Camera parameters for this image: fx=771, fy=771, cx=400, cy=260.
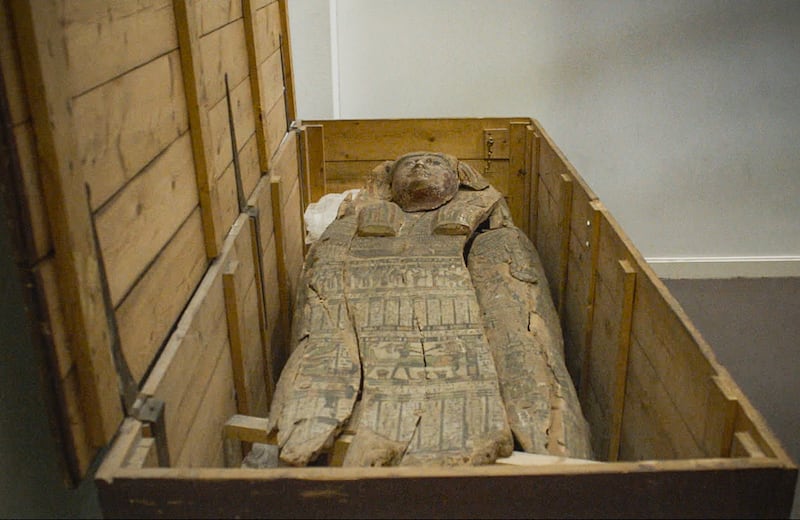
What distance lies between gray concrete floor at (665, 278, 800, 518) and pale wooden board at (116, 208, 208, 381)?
2.50 m

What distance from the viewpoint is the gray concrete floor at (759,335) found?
3.77m

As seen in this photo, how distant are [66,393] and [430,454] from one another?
99 cm

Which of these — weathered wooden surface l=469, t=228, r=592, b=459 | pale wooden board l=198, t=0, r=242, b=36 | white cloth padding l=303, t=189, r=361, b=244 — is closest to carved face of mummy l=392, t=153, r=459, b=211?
weathered wooden surface l=469, t=228, r=592, b=459

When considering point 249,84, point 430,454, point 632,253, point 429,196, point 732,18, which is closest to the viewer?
point 430,454

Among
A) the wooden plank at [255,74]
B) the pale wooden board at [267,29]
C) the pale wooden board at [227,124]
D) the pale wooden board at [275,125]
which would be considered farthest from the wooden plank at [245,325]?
the pale wooden board at [267,29]

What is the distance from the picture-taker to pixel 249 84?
3.24 metres

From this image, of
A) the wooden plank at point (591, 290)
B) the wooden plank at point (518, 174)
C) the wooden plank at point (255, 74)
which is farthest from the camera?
the wooden plank at point (518, 174)

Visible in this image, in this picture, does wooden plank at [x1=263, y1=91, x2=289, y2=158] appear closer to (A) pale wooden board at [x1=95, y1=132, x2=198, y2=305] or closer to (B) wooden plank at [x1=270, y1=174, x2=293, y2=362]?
(B) wooden plank at [x1=270, y1=174, x2=293, y2=362]

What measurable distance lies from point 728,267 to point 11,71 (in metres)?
5.28

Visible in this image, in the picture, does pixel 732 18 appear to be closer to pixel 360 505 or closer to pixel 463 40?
pixel 463 40

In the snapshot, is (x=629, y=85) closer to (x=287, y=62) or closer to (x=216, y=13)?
(x=287, y=62)

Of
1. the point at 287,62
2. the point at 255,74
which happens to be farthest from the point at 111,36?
the point at 287,62

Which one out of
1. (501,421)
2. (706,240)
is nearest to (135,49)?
(501,421)

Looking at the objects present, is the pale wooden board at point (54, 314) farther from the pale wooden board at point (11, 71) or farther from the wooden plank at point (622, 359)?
the wooden plank at point (622, 359)
